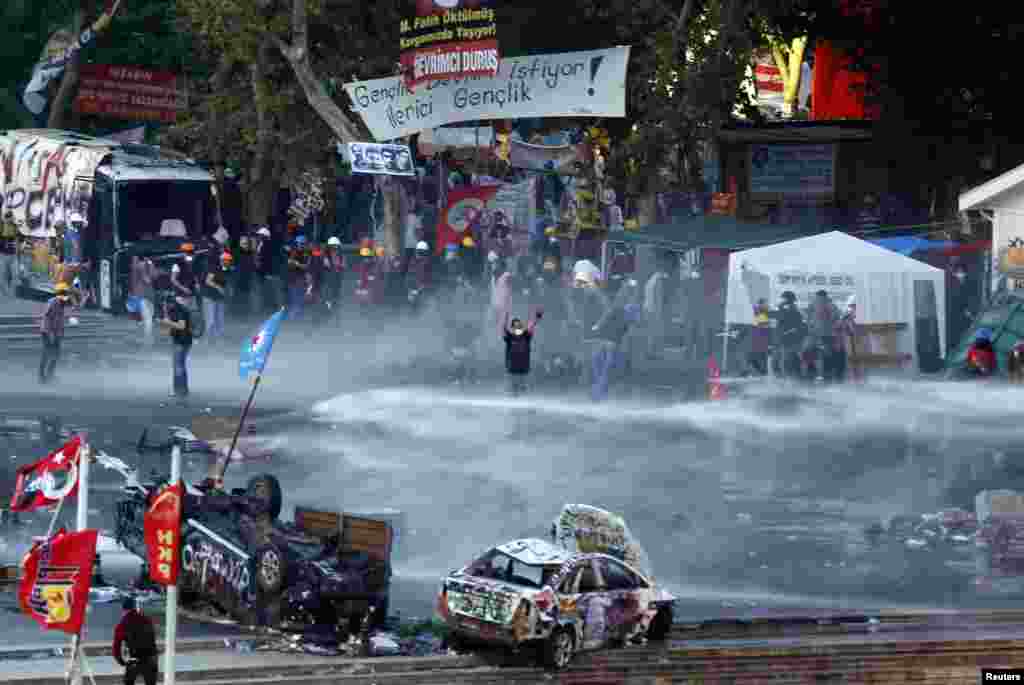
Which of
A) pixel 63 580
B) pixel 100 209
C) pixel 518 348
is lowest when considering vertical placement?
pixel 63 580

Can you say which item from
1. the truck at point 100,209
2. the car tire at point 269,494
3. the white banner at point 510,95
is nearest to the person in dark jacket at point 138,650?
the car tire at point 269,494

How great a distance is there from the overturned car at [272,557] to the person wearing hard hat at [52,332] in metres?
12.6

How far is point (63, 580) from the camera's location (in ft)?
53.1

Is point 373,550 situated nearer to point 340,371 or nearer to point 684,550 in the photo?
point 684,550

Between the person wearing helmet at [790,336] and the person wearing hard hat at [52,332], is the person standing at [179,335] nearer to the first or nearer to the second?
the person wearing hard hat at [52,332]

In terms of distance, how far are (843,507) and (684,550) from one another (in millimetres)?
3258

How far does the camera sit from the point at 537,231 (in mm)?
46125

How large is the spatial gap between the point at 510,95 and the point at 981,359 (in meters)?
12.0

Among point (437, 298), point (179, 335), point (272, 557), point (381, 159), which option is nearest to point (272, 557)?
point (272, 557)

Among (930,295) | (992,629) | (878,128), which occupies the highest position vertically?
(878,128)

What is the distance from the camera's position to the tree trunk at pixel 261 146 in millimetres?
44438

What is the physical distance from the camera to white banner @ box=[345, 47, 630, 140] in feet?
132

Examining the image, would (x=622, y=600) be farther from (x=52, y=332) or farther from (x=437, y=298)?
(x=437, y=298)

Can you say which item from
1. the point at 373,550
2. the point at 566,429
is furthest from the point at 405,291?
the point at 373,550
